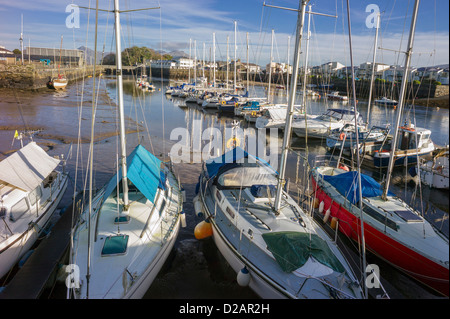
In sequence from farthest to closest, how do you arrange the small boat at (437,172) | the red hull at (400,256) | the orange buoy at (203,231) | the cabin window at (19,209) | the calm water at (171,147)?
the small boat at (437,172)
the orange buoy at (203,231)
the cabin window at (19,209)
the calm water at (171,147)
the red hull at (400,256)

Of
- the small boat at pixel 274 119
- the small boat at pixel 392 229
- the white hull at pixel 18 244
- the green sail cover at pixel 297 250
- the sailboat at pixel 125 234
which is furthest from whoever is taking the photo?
the small boat at pixel 274 119

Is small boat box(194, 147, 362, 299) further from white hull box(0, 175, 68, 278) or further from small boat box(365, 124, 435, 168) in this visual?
small boat box(365, 124, 435, 168)

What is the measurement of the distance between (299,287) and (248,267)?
64.2 inches

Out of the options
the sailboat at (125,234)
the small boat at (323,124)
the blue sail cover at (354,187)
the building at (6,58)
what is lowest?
the sailboat at (125,234)

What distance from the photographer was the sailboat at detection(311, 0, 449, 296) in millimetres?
9091

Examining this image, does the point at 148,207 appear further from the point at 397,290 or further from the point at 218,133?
the point at 218,133

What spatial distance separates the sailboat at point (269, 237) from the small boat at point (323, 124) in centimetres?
2124

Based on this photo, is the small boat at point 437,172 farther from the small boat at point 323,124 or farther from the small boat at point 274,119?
the small boat at point 274,119

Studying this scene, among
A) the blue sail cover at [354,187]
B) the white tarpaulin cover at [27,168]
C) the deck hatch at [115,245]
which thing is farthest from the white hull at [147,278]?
the blue sail cover at [354,187]

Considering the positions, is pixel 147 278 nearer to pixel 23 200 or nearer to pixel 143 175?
pixel 143 175

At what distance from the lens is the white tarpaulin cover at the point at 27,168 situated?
1049 centimetres

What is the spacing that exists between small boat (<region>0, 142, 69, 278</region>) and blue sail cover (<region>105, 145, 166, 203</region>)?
8.64 ft

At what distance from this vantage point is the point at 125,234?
8852 mm

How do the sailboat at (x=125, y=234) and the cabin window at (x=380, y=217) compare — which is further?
the cabin window at (x=380, y=217)
